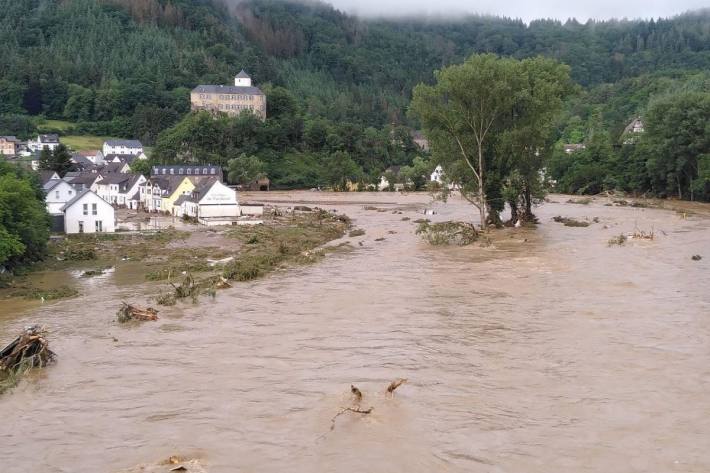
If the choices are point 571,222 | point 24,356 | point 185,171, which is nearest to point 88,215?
point 24,356

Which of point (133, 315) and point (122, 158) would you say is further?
point (122, 158)

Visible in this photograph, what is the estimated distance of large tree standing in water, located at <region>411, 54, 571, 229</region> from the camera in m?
44.0

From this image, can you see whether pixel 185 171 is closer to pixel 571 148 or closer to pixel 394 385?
pixel 394 385

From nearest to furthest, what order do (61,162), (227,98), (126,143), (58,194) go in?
(58,194), (61,162), (126,143), (227,98)

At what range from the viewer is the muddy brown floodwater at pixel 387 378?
42.6 ft

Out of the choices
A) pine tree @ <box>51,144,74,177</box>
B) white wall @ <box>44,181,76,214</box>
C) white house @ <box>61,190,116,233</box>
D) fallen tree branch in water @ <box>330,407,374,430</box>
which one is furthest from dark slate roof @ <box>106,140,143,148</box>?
fallen tree branch in water @ <box>330,407,374,430</box>

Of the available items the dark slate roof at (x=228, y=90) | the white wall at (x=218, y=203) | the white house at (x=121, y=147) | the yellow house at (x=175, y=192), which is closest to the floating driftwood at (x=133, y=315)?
the white wall at (x=218, y=203)

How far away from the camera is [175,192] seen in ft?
231

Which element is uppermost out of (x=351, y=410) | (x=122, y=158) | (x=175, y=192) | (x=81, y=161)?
(x=122, y=158)

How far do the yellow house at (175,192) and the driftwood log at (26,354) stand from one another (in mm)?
52541

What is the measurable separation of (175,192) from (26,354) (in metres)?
53.5

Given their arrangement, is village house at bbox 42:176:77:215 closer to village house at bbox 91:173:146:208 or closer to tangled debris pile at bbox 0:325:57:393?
village house at bbox 91:173:146:208

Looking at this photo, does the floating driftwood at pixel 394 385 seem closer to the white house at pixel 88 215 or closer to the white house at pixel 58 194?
the white house at pixel 88 215

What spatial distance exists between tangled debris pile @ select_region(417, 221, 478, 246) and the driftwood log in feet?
87.7
